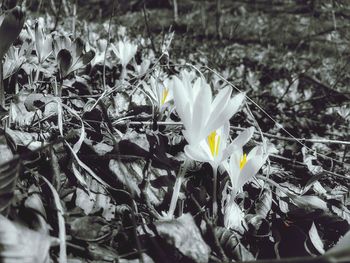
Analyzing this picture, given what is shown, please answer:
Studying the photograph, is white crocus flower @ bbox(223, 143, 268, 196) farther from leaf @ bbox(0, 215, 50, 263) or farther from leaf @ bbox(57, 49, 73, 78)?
leaf @ bbox(57, 49, 73, 78)

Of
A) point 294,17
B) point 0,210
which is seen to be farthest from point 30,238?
point 294,17

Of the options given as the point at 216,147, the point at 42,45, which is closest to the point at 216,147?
the point at 216,147

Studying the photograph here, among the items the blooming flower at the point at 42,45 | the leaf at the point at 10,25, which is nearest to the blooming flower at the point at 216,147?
the leaf at the point at 10,25

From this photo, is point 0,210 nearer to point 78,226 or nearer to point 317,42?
point 78,226

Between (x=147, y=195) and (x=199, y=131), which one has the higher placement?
(x=199, y=131)

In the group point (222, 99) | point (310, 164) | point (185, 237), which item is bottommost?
point (310, 164)

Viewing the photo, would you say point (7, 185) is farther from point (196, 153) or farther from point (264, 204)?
point (264, 204)
